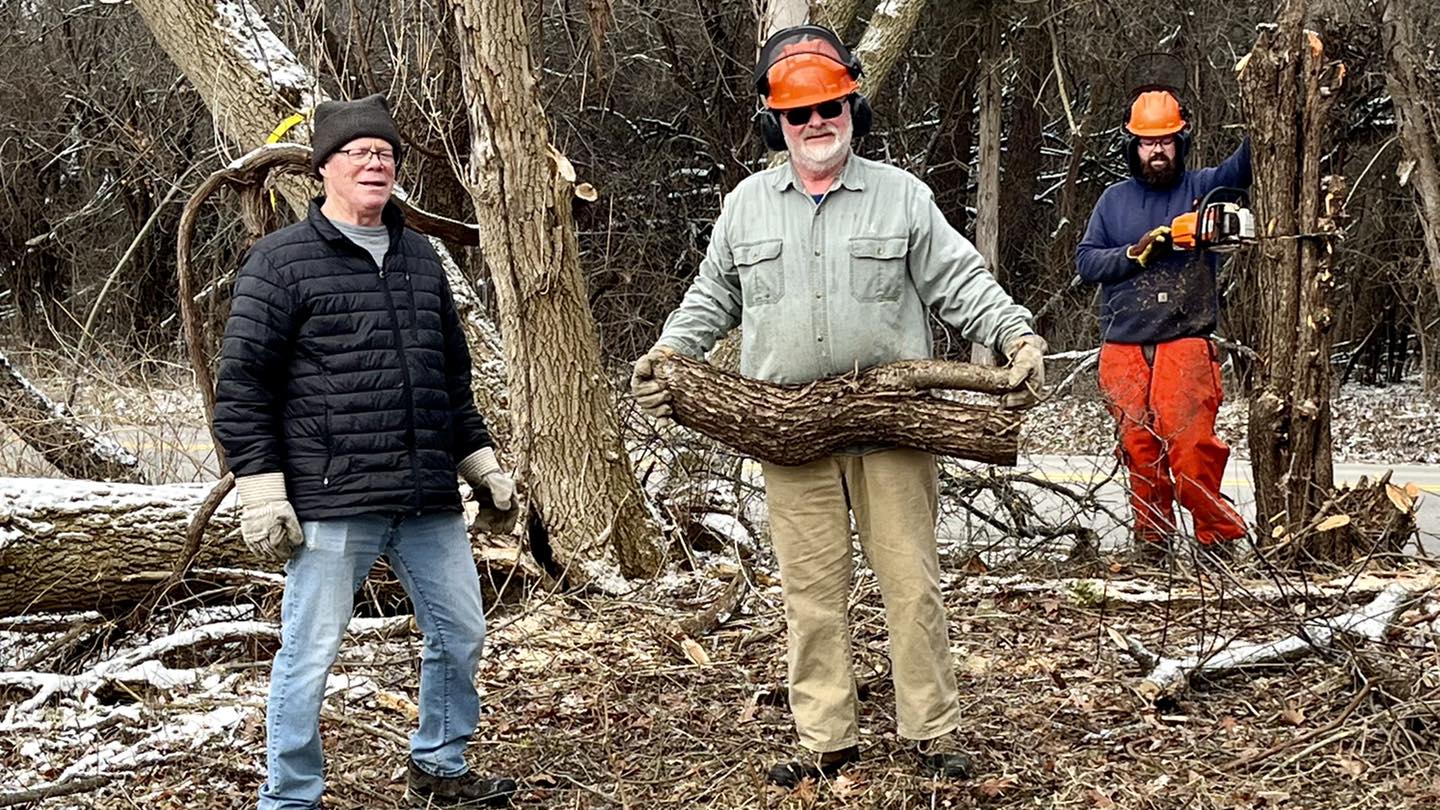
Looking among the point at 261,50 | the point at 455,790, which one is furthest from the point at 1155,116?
the point at 455,790

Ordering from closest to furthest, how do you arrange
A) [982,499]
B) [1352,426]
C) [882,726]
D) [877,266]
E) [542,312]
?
[877,266], [882,726], [542,312], [982,499], [1352,426]

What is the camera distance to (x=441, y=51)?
23.6 feet

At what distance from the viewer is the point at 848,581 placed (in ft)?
14.2

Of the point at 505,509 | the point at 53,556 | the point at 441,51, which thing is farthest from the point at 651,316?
the point at 505,509

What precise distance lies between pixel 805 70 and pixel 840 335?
30.6 inches

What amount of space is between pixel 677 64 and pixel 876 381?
1308 cm

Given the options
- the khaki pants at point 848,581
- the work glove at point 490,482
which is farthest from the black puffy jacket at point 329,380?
the khaki pants at point 848,581

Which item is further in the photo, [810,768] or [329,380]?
[810,768]

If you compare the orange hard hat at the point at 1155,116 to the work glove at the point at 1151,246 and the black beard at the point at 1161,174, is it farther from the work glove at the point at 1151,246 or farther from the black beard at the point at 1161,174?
the work glove at the point at 1151,246

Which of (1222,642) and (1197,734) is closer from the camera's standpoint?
(1197,734)

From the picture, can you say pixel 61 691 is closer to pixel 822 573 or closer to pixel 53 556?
pixel 53 556

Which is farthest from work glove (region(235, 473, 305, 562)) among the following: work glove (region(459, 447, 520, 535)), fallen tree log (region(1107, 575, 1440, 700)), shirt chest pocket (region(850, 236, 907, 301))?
fallen tree log (region(1107, 575, 1440, 700))

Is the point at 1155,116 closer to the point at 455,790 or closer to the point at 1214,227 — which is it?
the point at 1214,227

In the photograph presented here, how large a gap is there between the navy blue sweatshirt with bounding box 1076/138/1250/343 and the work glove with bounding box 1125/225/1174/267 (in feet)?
0.10
